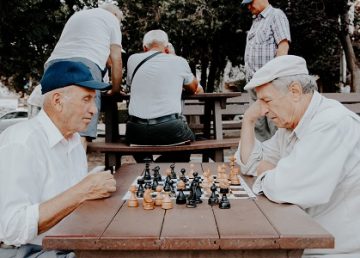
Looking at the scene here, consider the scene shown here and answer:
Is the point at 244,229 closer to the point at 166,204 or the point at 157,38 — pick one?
the point at 166,204

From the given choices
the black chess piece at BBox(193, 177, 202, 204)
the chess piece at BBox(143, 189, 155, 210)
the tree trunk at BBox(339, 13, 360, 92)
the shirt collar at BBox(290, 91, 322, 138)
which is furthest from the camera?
the tree trunk at BBox(339, 13, 360, 92)

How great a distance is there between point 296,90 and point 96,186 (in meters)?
1.08

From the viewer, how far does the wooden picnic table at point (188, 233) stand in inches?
65.7

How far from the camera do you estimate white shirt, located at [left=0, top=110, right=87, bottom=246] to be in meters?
2.11

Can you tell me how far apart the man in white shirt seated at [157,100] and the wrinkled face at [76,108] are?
2.41m

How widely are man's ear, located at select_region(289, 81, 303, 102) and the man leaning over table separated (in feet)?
3.16

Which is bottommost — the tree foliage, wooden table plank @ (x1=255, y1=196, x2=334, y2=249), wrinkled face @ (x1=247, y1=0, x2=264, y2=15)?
wooden table plank @ (x1=255, y1=196, x2=334, y2=249)

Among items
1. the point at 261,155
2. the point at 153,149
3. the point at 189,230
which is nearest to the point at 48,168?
the point at 189,230

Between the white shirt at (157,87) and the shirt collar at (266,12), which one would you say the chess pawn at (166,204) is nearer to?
the white shirt at (157,87)

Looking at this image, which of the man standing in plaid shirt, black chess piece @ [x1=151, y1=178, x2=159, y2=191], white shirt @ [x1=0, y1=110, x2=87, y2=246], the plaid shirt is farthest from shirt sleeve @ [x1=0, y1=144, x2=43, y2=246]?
the plaid shirt

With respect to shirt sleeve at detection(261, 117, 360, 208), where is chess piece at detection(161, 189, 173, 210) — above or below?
below

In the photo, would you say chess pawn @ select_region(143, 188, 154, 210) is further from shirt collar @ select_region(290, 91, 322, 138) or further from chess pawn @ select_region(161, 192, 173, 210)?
shirt collar @ select_region(290, 91, 322, 138)

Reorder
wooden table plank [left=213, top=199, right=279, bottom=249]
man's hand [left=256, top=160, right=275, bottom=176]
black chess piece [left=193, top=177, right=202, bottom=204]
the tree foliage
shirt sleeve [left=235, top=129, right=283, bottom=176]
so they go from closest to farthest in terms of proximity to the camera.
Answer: wooden table plank [left=213, top=199, right=279, bottom=249], black chess piece [left=193, top=177, right=202, bottom=204], man's hand [left=256, top=160, right=275, bottom=176], shirt sleeve [left=235, top=129, right=283, bottom=176], the tree foliage

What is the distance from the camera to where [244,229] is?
1.75m
